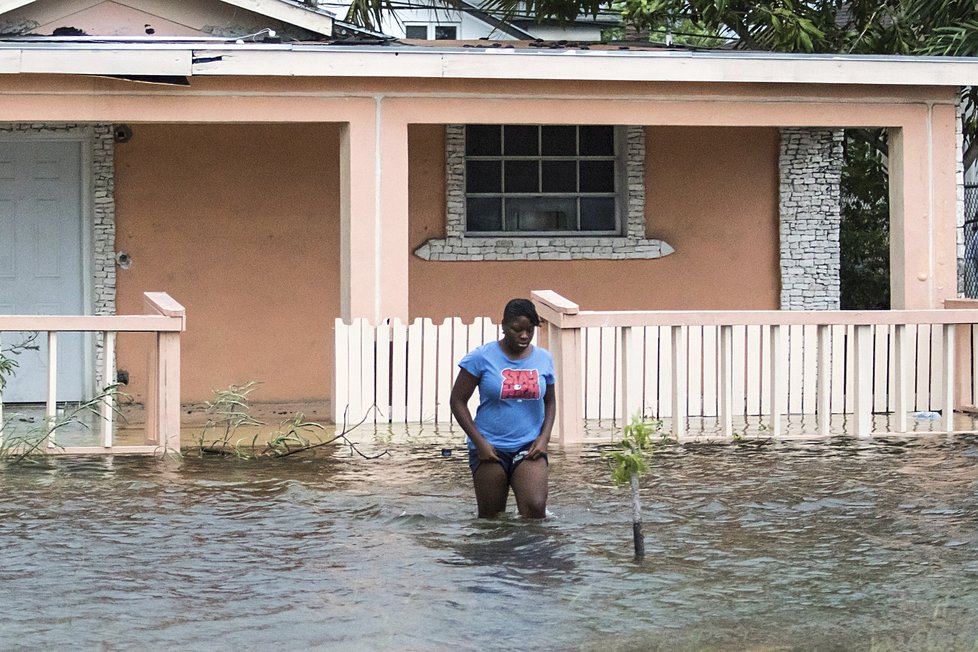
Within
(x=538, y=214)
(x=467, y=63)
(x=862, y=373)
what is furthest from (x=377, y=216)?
(x=862, y=373)

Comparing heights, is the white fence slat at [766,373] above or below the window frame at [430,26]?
below

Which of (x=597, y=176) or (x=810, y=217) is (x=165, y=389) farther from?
(x=810, y=217)

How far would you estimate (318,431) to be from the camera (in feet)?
39.9

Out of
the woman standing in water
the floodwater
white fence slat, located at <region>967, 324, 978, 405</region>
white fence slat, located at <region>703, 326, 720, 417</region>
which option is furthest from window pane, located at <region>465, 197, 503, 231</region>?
the woman standing in water

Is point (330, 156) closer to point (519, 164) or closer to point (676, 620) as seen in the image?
point (519, 164)

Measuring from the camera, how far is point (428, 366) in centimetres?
1205

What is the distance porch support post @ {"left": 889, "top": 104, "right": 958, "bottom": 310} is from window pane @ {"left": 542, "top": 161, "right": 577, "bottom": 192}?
3.23m

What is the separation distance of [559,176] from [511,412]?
23.0ft

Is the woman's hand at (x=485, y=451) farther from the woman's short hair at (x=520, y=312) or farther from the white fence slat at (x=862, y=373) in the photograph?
the white fence slat at (x=862, y=373)

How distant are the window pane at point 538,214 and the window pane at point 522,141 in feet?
1.53

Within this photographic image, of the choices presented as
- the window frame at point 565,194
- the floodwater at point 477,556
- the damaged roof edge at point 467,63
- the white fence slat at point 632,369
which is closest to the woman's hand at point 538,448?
the floodwater at point 477,556

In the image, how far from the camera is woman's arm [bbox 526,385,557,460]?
7953 mm

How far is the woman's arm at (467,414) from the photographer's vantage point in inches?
313

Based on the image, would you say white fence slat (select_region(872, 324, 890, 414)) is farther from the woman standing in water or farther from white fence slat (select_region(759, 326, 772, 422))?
the woman standing in water
